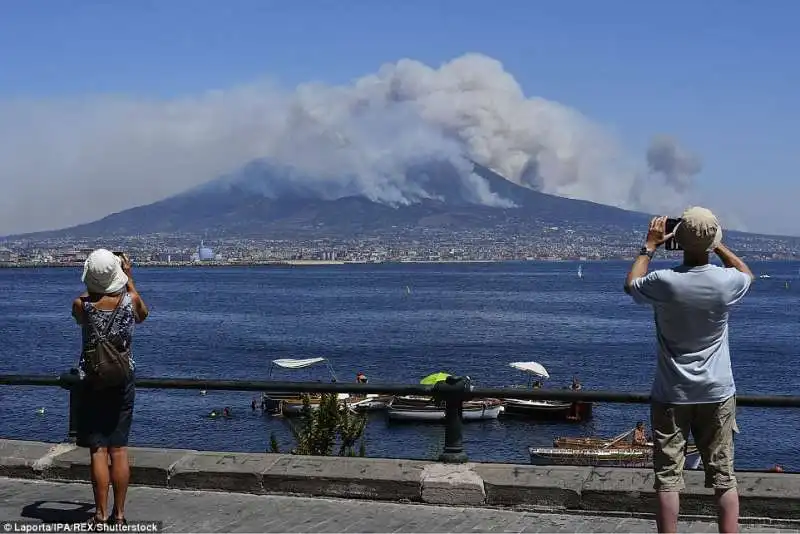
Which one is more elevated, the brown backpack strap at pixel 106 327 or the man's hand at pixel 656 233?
the man's hand at pixel 656 233

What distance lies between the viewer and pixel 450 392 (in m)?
7.52

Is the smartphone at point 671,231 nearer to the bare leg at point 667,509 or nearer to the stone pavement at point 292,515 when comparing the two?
the bare leg at point 667,509

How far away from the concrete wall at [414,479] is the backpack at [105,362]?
5.20ft

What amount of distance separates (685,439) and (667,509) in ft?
1.19

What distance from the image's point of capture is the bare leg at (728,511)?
5.40m

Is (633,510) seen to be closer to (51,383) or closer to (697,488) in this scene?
(697,488)

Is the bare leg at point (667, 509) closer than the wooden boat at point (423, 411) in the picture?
Yes

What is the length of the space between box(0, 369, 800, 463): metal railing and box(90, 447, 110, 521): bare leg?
1191 mm

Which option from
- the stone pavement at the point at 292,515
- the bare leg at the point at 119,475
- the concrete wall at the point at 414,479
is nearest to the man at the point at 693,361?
the stone pavement at the point at 292,515

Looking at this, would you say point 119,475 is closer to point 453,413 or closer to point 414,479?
point 414,479

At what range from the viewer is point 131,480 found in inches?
310

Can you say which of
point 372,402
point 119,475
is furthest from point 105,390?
point 372,402

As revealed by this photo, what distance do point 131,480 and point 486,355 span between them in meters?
54.2

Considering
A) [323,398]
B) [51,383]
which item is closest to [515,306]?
[323,398]
